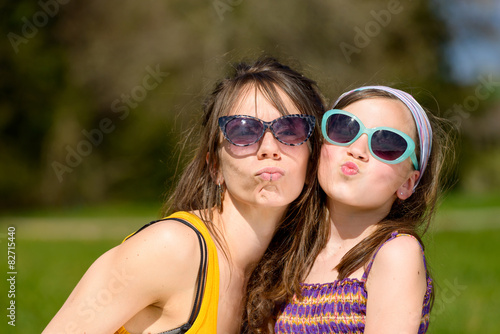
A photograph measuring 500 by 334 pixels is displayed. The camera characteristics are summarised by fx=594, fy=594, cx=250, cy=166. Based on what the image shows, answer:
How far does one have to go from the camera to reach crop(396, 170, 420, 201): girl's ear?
3.07 meters

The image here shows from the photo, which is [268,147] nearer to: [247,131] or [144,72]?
[247,131]

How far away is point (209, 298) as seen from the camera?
9.19ft

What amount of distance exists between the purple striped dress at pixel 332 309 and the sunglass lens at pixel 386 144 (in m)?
0.39

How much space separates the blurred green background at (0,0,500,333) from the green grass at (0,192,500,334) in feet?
2.31

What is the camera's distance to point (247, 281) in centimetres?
321

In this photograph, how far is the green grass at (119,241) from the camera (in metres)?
5.51

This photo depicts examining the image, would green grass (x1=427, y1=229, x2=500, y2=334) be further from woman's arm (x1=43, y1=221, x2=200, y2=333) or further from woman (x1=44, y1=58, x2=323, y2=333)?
woman's arm (x1=43, y1=221, x2=200, y2=333)

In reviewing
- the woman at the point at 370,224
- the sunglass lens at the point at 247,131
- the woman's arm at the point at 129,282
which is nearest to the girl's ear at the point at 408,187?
the woman at the point at 370,224

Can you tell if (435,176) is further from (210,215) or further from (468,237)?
(468,237)

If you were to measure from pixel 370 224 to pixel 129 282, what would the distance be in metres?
1.26

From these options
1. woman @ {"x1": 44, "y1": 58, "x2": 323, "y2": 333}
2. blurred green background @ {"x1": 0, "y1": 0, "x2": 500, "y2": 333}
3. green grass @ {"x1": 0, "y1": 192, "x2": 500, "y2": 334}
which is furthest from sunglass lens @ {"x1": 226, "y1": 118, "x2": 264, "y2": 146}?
blurred green background @ {"x1": 0, "y1": 0, "x2": 500, "y2": 333}

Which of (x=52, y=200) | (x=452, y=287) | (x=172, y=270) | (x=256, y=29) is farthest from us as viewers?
(x=52, y=200)

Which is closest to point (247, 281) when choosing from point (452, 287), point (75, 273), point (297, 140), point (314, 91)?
point (297, 140)

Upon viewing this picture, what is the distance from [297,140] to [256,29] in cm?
1616
